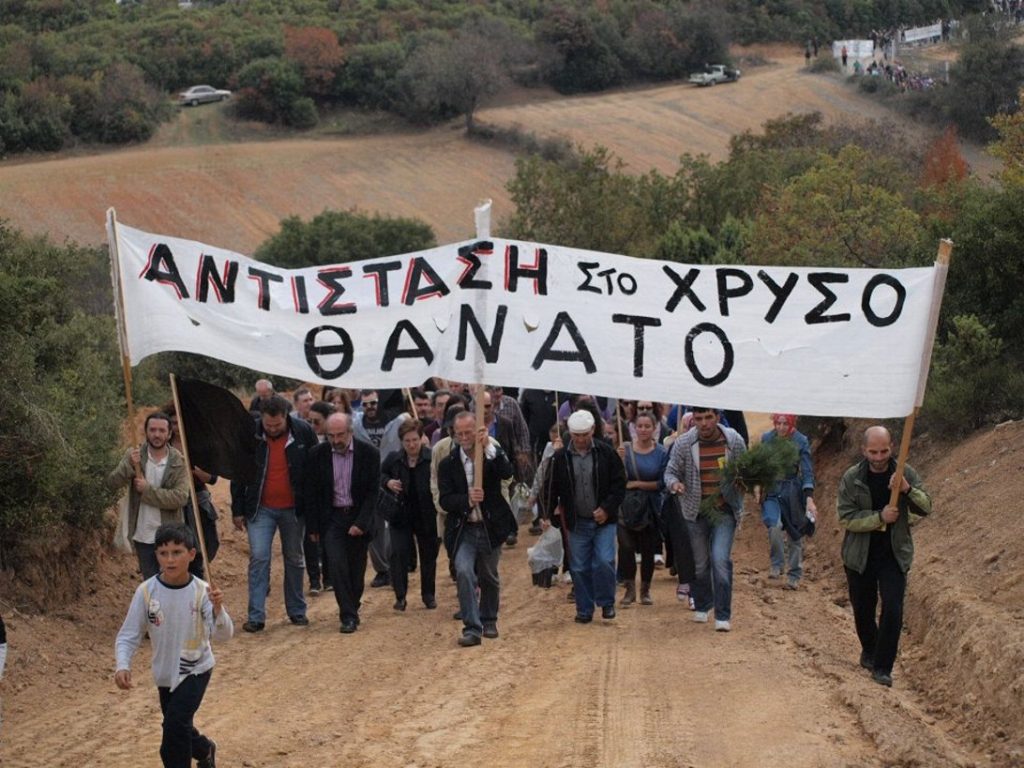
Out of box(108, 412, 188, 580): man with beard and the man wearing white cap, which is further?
the man wearing white cap

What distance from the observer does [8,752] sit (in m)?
10.0

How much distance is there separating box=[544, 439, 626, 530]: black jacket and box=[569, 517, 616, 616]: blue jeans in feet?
0.35

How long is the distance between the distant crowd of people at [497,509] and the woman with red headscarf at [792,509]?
0.02 m

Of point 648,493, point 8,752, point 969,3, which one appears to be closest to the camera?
point 8,752

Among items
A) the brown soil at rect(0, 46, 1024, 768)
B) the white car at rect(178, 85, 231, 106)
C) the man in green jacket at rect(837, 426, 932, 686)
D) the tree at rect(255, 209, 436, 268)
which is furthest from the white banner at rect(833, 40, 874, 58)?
the man in green jacket at rect(837, 426, 932, 686)

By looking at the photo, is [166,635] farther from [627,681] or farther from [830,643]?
[830,643]

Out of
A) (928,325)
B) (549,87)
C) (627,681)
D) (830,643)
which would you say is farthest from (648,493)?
(549,87)

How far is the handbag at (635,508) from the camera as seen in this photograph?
14492 mm

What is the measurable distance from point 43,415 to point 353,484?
8.55ft

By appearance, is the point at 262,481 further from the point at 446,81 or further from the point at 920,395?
the point at 446,81

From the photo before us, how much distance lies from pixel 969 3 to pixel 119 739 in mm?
134760

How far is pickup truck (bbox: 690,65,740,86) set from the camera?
4129 inches

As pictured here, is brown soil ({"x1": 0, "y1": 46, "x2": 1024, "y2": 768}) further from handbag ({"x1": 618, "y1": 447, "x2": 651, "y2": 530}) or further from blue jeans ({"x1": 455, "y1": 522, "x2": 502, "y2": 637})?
handbag ({"x1": 618, "y1": 447, "x2": 651, "y2": 530})

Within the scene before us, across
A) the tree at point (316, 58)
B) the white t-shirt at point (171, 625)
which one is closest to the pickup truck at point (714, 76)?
the tree at point (316, 58)
